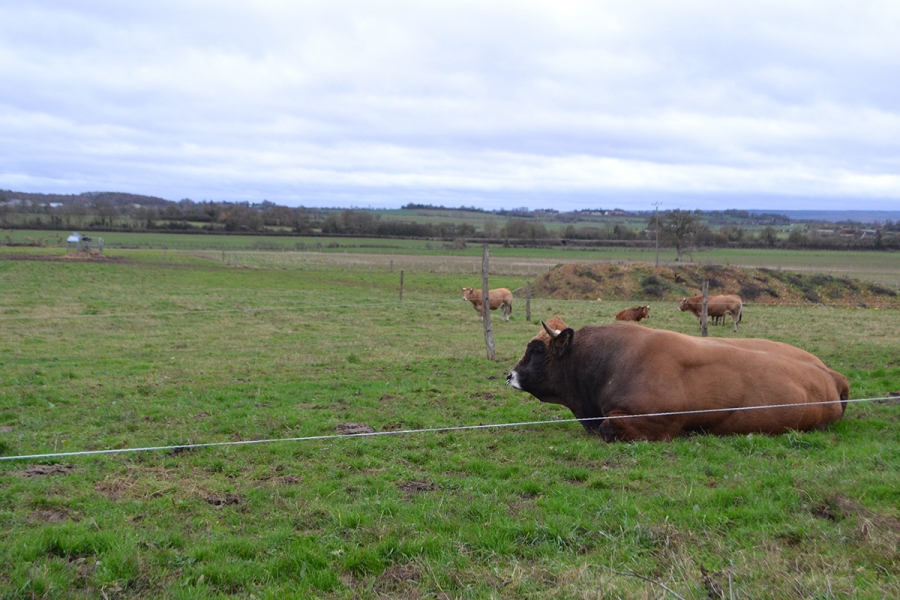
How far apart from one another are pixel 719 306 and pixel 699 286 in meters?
14.6

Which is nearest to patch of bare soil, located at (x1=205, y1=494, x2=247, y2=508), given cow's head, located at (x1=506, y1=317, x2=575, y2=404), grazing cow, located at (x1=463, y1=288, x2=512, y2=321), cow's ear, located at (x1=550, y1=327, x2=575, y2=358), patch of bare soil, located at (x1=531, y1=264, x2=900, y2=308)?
cow's head, located at (x1=506, y1=317, x2=575, y2=404)

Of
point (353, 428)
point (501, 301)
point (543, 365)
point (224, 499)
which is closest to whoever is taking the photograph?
point (224, 499)

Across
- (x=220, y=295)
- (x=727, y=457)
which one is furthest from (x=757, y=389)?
(x=220, y=295)

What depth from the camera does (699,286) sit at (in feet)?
128

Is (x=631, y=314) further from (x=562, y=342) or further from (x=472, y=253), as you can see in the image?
(x=472, y=253)

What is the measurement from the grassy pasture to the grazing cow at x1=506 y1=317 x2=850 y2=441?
305 millimetres

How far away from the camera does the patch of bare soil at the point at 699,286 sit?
3659cm

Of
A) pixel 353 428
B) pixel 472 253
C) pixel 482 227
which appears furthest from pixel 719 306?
pixel 482 227

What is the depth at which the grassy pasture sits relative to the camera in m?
4.34

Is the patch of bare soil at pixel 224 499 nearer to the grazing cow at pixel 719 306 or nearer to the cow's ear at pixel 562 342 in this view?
the cow's ear at pixel 562 342

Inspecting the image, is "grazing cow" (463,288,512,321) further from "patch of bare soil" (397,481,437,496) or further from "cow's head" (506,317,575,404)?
"patch of bare soil" (397,481,437,496)

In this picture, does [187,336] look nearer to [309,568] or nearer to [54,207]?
[309,568]

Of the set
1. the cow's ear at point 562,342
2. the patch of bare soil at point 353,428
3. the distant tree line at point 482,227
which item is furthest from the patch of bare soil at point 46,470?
the distant tree line at point 482,227

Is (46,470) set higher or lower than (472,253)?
higher
